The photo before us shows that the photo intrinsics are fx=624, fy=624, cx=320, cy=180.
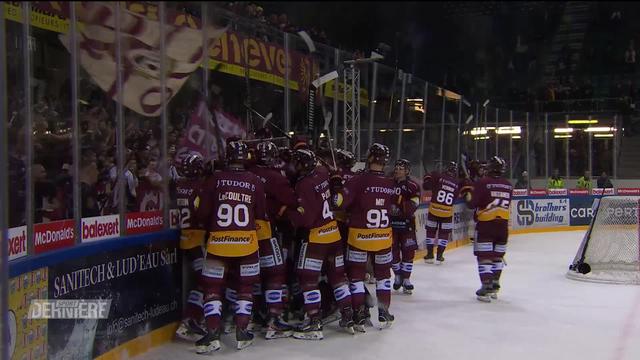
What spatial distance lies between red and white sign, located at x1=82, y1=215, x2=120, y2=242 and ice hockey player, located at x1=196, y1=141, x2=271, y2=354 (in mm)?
573

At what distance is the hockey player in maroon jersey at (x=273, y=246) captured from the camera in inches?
185

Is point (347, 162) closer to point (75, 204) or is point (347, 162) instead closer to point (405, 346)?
point (405, 346)

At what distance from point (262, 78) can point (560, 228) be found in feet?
31.1

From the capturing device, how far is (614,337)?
15.8ft

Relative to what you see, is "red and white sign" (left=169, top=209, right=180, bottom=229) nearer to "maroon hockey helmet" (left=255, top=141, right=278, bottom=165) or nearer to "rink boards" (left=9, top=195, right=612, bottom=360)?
"rink boards" (left=9, top=195, right=612, bottom=360)

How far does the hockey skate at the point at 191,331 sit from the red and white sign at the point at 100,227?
0.90 metres

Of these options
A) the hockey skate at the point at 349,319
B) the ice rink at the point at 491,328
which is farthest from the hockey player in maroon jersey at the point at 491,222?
the hockey skate at the point at 349,319

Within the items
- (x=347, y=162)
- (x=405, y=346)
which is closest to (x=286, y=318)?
(x=405, y=346)

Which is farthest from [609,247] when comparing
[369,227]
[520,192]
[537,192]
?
[537,192]

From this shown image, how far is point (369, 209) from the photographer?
4.92 metres

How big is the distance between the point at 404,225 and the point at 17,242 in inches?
156

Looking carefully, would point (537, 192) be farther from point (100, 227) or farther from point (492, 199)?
point (100, 227)

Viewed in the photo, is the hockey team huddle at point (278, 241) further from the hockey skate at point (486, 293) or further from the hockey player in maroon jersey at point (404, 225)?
the hockey skate at point (486, 293)

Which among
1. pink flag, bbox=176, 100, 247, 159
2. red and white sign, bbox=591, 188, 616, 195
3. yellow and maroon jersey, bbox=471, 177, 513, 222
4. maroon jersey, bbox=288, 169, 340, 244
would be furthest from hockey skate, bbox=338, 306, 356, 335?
red and white sign, bbox=591, 188, 616, 195
